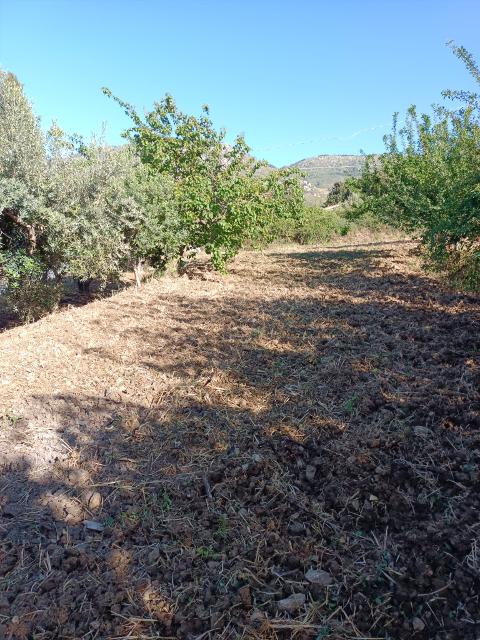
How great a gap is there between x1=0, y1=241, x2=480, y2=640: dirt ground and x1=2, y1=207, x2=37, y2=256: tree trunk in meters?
3.39

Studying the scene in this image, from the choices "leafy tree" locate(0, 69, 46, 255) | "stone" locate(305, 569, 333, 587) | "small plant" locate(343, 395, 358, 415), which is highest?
"leafy tree" locate(0, 69, 46, 255)

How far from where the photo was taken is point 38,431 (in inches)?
123

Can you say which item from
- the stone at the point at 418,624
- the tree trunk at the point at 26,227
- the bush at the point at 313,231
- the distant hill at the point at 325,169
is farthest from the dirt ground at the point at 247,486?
the distant hill at the point at 325,169

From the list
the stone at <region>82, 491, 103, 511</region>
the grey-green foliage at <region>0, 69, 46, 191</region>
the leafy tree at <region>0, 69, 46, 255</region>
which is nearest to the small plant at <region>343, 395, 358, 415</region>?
the stone at <region>82, 491, 103, 511</region>

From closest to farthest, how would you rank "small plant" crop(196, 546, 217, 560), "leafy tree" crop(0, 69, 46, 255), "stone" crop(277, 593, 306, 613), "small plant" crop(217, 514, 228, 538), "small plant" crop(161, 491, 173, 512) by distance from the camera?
"stone" crop(277, 593, 306, 613) < "small plant" crop(196, 546, 217, 560) < "small plant" crop(217, 514, 228, 538) < "small plant" crop(161, 491, 173, 512) < "leafy tree" crop(0, 69, 46, 255)

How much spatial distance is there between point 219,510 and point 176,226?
24.3 feet

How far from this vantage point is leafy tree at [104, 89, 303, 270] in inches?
348

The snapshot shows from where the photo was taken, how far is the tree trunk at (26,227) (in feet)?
23.1

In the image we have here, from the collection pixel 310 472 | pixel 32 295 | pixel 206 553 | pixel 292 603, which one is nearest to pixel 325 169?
pixel 32 295

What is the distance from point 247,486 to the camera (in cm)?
250

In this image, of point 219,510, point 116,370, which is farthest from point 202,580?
point 116,370

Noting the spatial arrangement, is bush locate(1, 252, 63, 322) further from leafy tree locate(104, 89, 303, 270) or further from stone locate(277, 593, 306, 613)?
stone locate(277, 593, 306, 613)

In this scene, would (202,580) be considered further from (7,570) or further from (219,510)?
(7,570)

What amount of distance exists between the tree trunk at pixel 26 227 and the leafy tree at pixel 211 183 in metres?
2.83
